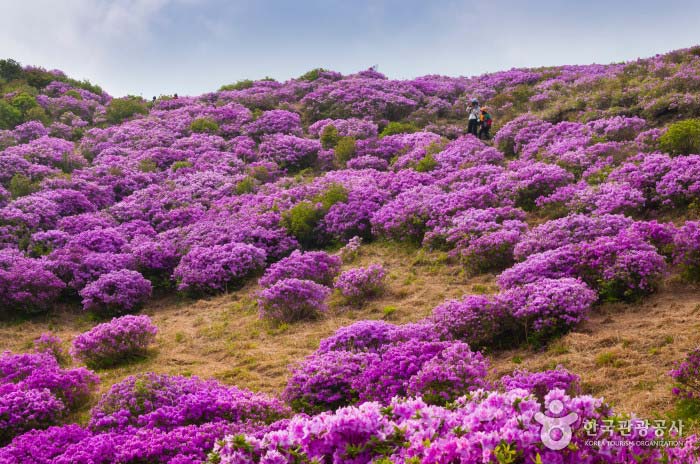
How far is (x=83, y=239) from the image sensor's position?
736 inches

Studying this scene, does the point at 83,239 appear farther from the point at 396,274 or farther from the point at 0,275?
the point at 396,274

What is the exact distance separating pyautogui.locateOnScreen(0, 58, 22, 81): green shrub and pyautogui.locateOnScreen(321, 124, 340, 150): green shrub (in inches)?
960

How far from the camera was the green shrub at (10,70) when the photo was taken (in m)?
38.0

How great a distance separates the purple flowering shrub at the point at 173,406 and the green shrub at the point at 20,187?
15.9m

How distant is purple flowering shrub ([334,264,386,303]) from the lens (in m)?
13.9

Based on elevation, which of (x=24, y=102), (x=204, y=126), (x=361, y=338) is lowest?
(x=361, y=338)

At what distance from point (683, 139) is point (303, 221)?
12027 millimetres

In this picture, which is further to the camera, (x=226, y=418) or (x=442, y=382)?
(x=226, y=418)

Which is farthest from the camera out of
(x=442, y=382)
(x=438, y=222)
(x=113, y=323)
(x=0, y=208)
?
(x=0, y=208)

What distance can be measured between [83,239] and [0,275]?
11.3 ft

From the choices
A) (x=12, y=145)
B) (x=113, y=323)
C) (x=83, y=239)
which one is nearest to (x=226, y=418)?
(x=113, y=323)

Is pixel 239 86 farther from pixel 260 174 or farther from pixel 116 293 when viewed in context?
pixel 116 293

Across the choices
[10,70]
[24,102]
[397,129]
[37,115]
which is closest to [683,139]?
[397,129]

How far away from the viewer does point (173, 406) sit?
29.0 feet
